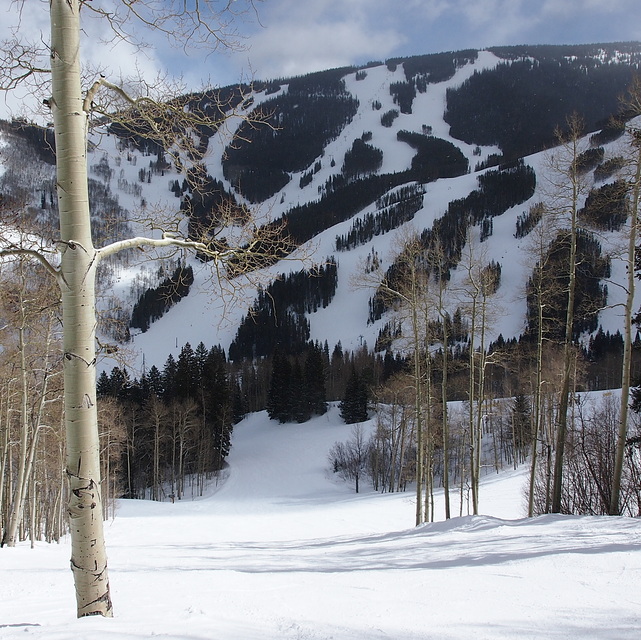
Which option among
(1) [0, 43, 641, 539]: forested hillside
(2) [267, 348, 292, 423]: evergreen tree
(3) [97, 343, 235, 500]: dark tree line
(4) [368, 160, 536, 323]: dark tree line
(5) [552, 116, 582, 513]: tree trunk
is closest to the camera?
(1) [0, 43, 641, 539]: forested hillside

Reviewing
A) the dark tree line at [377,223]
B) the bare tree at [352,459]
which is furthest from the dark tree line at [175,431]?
the dark tree line at [377,223]

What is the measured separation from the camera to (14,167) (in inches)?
6412

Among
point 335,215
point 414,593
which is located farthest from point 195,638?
point 335,215

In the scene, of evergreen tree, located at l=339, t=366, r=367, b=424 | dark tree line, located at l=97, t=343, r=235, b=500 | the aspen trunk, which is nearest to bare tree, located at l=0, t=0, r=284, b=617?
the aspen trunk

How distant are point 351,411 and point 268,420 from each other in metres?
12.8

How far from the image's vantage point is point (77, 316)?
9.68 feet

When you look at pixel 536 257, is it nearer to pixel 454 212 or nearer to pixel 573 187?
pixel 573 187

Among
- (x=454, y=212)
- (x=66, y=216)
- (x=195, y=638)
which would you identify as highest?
(x=454, y=212)

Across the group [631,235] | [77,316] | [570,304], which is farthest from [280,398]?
[77,316]

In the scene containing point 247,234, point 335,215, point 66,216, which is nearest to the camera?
point 66,216

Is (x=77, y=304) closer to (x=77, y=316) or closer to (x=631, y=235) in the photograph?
(x=77, y=316)

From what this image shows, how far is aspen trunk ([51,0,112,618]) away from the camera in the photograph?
2881 millimetres

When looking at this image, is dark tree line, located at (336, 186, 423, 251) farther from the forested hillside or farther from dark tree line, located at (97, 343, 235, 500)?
dark tree line, located at (97, 343, 235, 500)

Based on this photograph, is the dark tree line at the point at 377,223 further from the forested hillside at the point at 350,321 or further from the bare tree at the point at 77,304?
the bare tree at the point at 77,304
